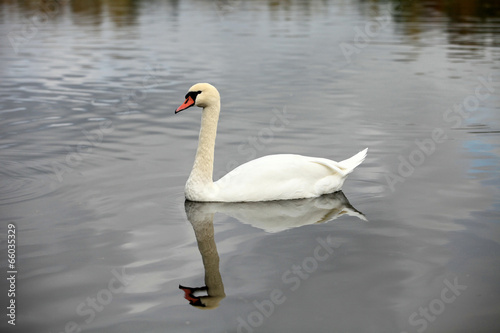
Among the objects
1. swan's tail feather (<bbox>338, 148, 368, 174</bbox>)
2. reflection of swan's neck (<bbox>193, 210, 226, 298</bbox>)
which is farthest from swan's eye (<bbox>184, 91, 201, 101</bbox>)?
swan's tail feather (<bbox>338, 148, 368, 174</bbox>)

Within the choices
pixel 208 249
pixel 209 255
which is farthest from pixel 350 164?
pixel 209 255

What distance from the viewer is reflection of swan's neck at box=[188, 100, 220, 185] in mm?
8008

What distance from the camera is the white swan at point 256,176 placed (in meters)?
7.87

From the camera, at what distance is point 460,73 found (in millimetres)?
18125

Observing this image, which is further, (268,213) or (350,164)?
(350,164)

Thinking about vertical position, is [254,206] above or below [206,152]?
below

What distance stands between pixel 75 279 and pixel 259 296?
160 cm

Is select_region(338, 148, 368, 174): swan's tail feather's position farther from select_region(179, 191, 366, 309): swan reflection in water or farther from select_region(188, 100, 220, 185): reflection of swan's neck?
select_region(188, 100, 220, 185): reflection of swan's neck

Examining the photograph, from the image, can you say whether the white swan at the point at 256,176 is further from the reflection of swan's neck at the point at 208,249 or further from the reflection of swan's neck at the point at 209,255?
the reflection of swan's neck at the point at 209,255

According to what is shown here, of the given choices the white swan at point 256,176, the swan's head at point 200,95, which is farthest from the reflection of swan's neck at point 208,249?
the swan's head at point 200,95

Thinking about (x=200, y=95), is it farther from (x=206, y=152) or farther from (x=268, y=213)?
(x=268, y=213)

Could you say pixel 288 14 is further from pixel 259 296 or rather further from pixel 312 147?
pixel 259 296

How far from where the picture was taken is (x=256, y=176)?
7840mm

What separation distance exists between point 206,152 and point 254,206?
2.84 ft
